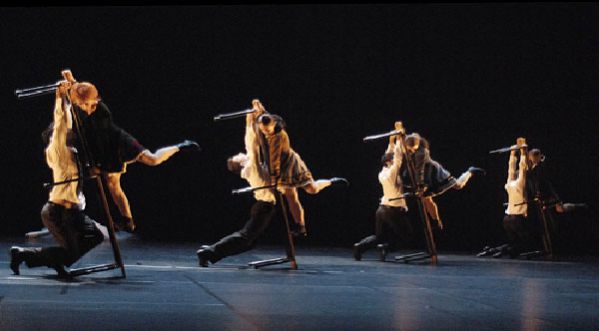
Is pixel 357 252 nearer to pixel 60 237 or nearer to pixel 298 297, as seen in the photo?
pixel 60 237

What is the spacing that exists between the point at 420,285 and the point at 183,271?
2184mm

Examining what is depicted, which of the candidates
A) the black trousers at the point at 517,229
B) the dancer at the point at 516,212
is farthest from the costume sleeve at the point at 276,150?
the black trousers at the point at 517,229

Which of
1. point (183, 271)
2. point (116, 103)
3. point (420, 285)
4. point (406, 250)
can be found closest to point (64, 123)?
point (183, 271)

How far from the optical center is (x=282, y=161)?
10.5m

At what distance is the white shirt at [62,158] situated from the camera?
322 inches

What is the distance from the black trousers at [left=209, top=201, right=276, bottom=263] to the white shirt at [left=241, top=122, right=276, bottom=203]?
0.27 feet

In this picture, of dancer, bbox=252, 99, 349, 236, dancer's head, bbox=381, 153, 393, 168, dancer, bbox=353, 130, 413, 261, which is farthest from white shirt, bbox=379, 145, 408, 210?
dancer, bbox=252, 99, 349, 236

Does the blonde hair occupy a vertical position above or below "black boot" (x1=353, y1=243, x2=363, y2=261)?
above

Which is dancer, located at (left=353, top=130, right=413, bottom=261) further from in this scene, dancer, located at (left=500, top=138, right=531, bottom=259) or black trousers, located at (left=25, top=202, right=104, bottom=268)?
black trousers, located at (left=25, top=202, right=104, bottom=268)

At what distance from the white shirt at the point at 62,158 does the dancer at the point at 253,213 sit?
6.87ft

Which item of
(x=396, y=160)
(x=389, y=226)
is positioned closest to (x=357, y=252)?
(x=389, y=226)

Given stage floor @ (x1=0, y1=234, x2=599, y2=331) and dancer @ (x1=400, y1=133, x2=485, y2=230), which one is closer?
stage floor @ (x1=0, y1=234, x2=599, y2=331)

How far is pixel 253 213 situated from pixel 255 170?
44 centimetres

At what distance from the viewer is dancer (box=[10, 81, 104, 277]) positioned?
27.0ft
